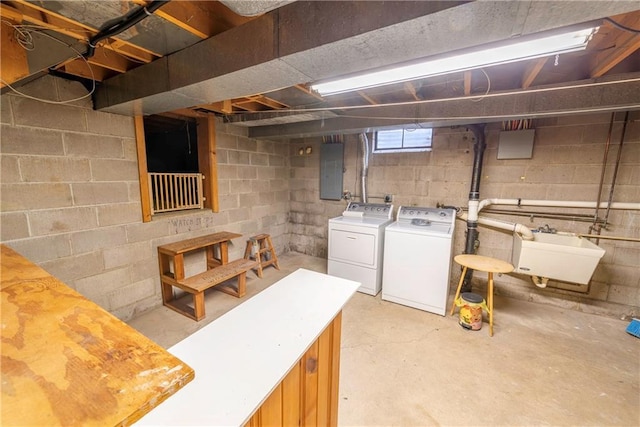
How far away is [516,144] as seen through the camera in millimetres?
2826

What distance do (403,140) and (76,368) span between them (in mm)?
3640

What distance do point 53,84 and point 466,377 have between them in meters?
3.92

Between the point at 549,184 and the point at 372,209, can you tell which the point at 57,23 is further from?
the point at 549,184

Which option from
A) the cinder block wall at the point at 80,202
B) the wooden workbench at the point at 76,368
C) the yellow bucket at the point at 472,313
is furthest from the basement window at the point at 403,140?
the wooden workbench at the point at 76,368

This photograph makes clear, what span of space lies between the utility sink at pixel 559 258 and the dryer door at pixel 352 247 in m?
1.52

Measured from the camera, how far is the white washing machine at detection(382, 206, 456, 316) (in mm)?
2729

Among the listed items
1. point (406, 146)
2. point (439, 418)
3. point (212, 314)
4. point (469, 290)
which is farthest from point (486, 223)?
point (212, 314)

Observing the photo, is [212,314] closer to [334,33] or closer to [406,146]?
[334,33]

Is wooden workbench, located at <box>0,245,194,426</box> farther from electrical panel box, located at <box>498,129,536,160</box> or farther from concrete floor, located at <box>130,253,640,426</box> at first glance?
electrical panel box, located at <box>498,129,536,160</box>

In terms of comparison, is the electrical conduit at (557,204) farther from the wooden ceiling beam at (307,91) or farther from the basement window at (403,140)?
the wooden ceiling beam at (307,91)

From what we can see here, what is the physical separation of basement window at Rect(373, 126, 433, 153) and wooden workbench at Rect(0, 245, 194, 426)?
10.6 ft

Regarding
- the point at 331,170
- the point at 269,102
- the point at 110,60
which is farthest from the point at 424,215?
the point at 110,60

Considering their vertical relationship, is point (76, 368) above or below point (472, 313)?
above

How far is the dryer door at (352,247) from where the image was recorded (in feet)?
10.5
